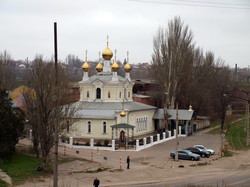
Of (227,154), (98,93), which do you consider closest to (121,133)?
(98,93)

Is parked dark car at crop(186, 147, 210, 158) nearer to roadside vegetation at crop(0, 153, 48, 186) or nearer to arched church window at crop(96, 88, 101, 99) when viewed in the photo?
roadside vegetation at crop(0, 153, 48, 186)

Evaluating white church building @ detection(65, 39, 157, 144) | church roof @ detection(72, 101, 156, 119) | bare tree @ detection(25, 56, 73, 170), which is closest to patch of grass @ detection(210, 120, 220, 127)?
white church building @ detection(65, 39, 157, 144)

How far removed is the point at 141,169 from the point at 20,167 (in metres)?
8.40

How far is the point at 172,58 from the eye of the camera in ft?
186

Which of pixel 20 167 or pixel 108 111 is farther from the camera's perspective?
pixel 108 111

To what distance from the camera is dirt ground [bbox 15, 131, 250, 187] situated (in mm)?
27141

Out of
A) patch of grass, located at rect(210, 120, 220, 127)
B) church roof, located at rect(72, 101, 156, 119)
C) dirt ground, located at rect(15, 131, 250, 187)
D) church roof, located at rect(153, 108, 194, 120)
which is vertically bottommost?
patch of grass, located at rect(210, 120, 220, 127)

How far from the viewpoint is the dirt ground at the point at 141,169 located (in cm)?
2714

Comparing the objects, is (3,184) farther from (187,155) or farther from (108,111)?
(108,111)

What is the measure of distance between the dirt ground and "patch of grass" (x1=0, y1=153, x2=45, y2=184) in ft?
2.89

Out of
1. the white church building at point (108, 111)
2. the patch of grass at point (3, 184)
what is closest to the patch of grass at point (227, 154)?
the white church building at point (108, 111)

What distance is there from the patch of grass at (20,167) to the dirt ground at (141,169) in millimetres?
880

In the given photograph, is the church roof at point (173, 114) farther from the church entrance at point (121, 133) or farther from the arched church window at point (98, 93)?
the church entrance at point (121, 133)

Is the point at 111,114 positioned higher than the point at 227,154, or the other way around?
the point at 111,114
